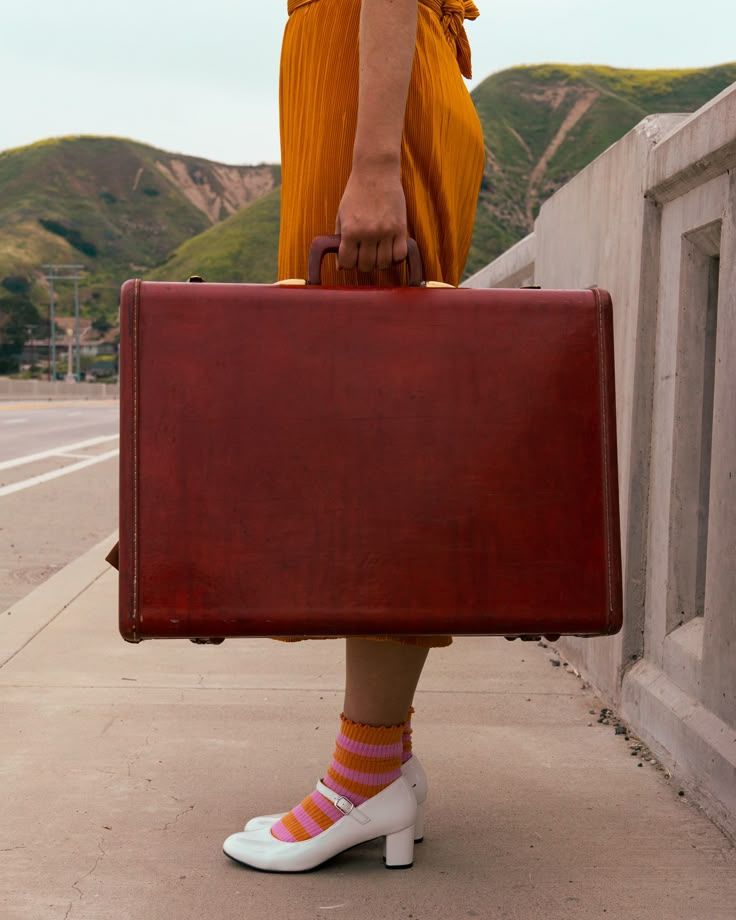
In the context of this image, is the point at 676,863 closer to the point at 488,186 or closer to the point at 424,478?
the point at 424,478

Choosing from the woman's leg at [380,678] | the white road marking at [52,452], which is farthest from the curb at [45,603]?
the white road marking at [52,452]

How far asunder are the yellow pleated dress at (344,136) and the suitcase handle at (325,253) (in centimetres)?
10

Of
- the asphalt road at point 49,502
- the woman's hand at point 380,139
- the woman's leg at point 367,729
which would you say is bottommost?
the asphalt road at point 49,502

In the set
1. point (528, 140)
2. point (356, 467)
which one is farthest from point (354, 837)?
point (528, 140)

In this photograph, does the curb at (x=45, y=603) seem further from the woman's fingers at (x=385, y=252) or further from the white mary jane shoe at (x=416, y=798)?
the woman's fingers at (x=385, y=252)

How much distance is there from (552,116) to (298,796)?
15063 cm

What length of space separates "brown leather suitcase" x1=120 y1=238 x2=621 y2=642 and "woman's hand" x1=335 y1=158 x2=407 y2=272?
0.31 ft

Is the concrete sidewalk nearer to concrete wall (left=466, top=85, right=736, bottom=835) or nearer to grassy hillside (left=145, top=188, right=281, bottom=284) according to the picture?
concrete wall (left=466, top=85, right=736, bottom=835)

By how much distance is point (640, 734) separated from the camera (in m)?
2.82

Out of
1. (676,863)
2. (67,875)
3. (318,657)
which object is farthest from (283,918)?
(318,657)

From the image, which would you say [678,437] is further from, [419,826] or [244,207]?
[244,207]

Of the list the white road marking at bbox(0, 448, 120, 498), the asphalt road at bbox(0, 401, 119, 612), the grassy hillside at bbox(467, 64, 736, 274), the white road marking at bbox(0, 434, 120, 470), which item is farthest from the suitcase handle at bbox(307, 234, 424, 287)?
the grassy hillside at bbox(467, 64, 736, 274)

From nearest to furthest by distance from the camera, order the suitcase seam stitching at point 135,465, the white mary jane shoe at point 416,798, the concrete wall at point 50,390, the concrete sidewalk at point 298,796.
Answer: the suitcase seam stitching at point 135,465 → the concrete sidewalk at point 298,796 → the white mary jane shoe at point 416,798 → the concrete wall at point 50,390

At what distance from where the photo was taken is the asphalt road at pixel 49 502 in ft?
20.2
